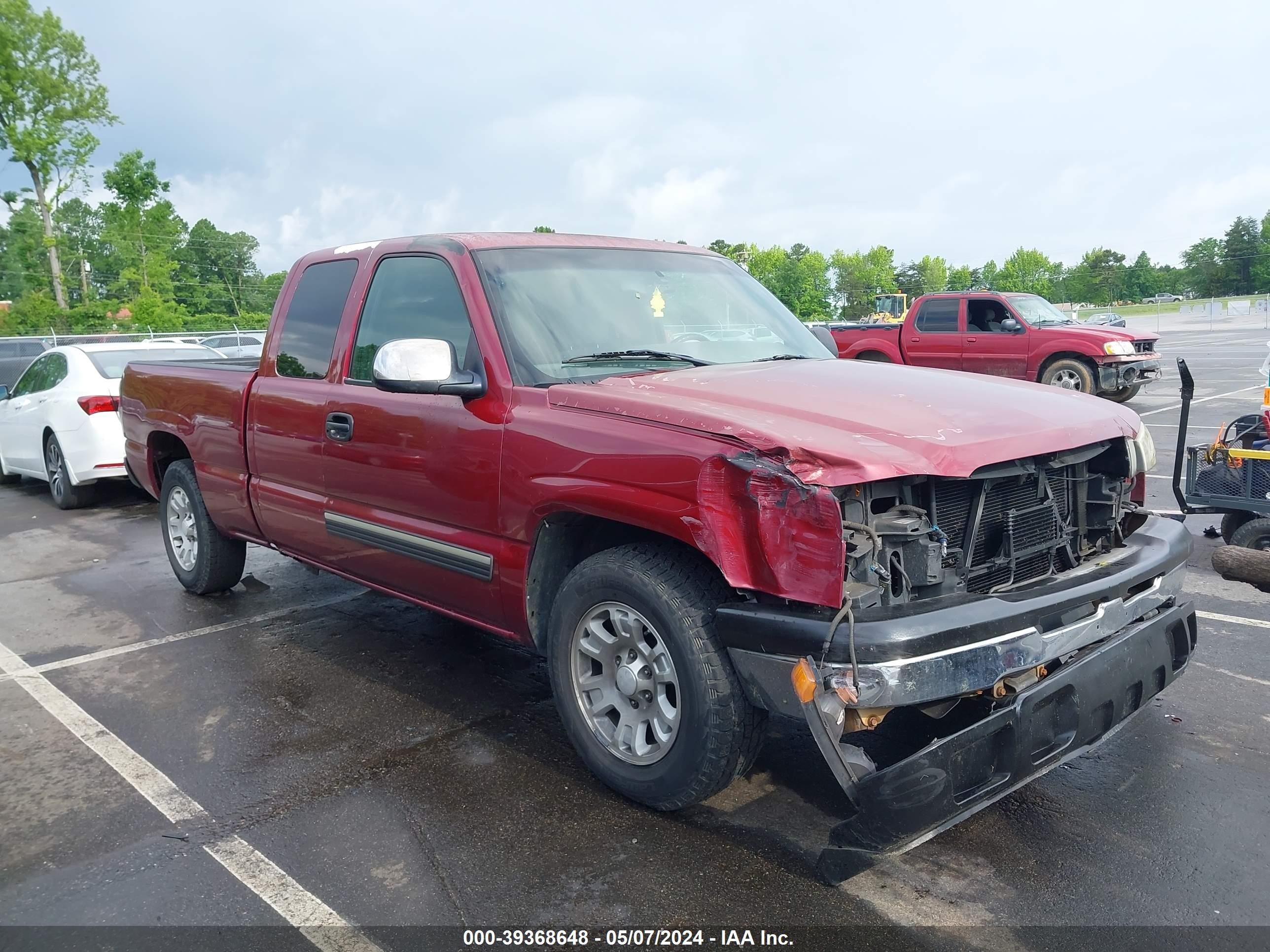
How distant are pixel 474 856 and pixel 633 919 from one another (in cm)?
61

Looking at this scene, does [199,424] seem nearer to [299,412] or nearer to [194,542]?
[194,542]

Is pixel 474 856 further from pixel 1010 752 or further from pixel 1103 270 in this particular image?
pixel 1103 270

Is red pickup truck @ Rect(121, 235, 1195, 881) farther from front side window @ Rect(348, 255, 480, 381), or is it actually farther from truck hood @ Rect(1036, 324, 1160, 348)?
truck hood @ Rect(1036, 324, 1160, 348)

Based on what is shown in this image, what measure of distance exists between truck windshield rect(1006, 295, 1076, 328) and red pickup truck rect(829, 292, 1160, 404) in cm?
2

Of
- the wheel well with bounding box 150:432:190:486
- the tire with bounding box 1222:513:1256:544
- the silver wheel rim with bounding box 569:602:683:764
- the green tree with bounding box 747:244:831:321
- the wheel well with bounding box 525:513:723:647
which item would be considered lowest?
the tire with bounding box 1222:513:1256:544

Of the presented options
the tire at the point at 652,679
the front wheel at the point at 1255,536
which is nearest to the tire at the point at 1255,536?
the front wheel at the point at 1255,536

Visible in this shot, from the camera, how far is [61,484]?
32.3ft

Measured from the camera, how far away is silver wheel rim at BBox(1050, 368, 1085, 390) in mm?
15766

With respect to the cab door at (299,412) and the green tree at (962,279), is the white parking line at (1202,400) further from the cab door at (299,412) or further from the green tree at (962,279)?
the green tree at (962,279)

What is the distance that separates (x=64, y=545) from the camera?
8180mm

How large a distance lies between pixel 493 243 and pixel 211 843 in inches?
99.5

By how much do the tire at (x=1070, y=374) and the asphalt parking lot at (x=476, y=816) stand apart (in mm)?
11138

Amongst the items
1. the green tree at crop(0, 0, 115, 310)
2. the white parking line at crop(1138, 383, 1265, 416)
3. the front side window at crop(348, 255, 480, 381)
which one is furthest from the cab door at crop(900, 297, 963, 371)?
the green tree at crop(0, 0, 115, 310)

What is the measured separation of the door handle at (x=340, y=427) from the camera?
4.44m
